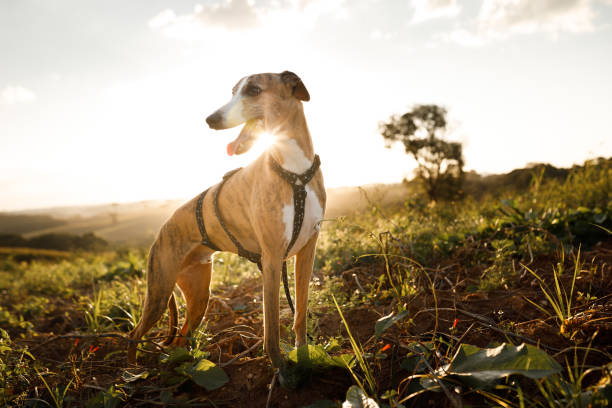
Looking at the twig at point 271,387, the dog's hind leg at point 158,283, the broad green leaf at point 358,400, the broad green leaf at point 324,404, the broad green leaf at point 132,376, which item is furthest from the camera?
the dog's hind leg at point 158,283

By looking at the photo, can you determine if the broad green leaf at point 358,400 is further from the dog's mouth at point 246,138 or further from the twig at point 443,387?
the dog's mouth at point 246,138

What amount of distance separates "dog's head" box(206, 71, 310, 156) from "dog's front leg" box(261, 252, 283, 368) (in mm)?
728

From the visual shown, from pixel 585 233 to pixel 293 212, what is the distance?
3720 mm

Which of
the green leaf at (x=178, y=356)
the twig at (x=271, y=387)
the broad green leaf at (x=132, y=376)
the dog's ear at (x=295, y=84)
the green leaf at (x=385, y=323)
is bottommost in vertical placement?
the broad green leaf at (x=132, y=376)

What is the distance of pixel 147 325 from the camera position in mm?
2668

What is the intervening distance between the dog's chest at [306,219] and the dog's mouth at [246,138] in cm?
46

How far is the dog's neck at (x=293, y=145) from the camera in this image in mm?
2236

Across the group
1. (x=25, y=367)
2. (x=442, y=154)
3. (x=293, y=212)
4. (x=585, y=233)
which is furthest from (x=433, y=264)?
(x=442, y=154)

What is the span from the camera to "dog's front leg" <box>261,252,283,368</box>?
2.04 metres

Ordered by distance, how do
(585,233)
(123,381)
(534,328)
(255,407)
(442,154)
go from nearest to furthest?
(255,407) → (534,328) → (123,381) → (585,233) → (442,154)

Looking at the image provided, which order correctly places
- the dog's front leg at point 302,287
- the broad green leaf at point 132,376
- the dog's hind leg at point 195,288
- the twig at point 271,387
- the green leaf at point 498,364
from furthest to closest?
the dog's hind leg at point 195,288 < the dog's front leg at point 302,287 < the broad green leaf at point 132,376 < the twig at point 271,387 < the green leaf at point 498,364

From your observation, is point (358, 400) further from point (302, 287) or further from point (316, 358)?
point (302, 287)

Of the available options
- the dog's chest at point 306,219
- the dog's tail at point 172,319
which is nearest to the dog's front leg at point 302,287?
the dog's chest at point 306,219

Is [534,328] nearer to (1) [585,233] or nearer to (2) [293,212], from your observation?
(2) [293,212]
